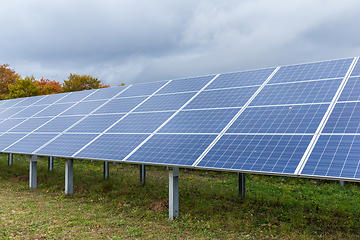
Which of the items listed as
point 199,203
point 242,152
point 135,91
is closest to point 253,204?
point 199,203

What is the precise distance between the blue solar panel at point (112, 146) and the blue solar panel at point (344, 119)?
24.3ft

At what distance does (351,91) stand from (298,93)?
1970 millimetres

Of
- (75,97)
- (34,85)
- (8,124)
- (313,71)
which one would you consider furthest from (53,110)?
(34,85)

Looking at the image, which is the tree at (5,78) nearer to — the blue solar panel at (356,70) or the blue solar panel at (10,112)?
the blue solar panel at (10,112)

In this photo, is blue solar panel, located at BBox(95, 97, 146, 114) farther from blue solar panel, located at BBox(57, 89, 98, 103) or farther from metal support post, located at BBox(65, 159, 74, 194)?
blue solar panel, located at BBox(57, 89, 98, 103)

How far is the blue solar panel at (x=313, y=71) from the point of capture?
43.1ft

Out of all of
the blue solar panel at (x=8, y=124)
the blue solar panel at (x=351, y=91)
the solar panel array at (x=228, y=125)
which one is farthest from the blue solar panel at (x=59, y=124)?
the blue solar panel at (x=351, y=91)

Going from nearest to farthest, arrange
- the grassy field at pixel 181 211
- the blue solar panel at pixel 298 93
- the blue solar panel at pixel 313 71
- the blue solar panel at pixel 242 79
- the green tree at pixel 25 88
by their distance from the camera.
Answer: the grassy field at pixel 181 211, the blue solar panel at pixel 298 93, the blue solar panel at pixel 313 71, the blue solar panel at pixel 242 79, the green tree at pixel 25 88

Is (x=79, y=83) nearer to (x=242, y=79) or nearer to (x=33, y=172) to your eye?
(x=33, y=172)

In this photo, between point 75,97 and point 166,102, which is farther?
point 75,97

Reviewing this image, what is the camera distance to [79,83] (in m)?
50.0

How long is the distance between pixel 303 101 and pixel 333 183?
11279mm

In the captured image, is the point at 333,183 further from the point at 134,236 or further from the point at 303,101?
the point at 134,236

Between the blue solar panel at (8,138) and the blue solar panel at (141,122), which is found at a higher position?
the blue solar panel at (141,122)
